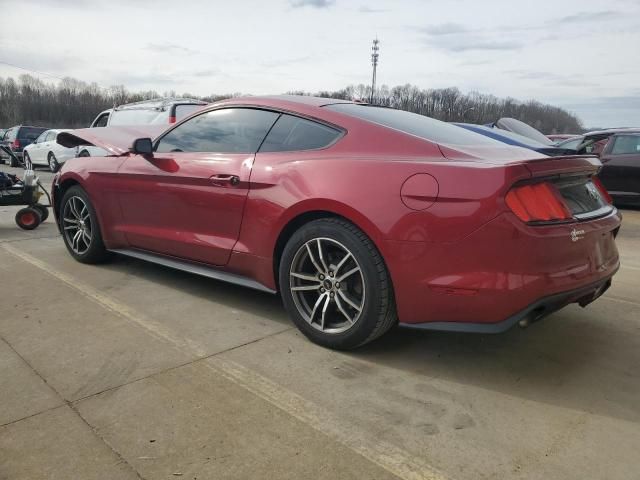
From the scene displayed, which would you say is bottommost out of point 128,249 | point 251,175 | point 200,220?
point 128,249

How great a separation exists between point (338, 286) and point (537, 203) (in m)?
1.13

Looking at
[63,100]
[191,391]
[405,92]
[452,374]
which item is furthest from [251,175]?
[63,100]

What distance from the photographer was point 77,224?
4941mm

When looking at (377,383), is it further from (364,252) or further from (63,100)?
(63,100)

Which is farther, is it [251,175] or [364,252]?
[251,175]

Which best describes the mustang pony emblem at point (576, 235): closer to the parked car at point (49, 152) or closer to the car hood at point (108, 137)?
the car hood at point (108, 137)

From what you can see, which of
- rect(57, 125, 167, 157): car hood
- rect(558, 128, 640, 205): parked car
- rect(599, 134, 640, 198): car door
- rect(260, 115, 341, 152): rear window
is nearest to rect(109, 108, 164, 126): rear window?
rect(57, 125, 167, 157): car hood

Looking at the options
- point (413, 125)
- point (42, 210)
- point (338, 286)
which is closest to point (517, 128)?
point (413, 125)

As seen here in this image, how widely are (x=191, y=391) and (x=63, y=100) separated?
328 feet

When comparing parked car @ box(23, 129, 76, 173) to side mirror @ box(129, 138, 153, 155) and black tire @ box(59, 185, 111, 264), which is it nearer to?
black tire @ box(59, 185, 111, 264)

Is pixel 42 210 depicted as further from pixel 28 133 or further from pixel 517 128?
pixel 28 133

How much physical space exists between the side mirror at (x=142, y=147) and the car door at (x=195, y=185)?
6 cm

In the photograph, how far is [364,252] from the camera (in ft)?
9.46

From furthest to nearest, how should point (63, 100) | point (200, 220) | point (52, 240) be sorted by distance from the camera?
point (63, 100), point (52, 240), point (200, 220)
